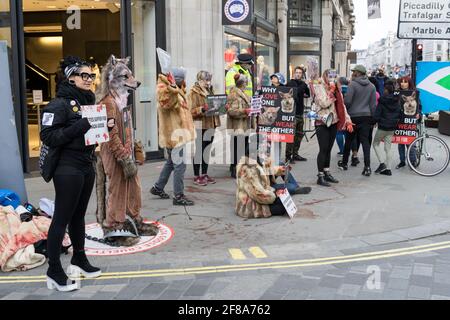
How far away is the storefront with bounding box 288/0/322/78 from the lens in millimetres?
25797

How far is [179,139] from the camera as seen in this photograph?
702 centimetres

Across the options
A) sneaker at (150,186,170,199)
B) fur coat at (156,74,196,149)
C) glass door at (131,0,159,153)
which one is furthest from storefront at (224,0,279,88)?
fur coat at (156,74,196,149)

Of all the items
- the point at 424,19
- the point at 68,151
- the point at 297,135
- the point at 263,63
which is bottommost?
the point at 297,135

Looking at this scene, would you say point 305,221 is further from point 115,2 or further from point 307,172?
point 115,2

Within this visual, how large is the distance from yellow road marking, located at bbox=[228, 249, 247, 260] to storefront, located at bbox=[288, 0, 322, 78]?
65.1 feet

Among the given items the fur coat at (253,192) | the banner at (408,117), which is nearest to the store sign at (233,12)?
the banner at (408,117)

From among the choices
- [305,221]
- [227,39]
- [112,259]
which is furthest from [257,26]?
[112,259]

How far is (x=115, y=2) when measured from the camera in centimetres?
1047

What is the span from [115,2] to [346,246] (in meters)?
7.25

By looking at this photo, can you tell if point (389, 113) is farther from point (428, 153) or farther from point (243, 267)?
point (243, 267)

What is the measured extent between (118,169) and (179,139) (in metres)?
1.71

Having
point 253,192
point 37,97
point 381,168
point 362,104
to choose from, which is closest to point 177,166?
point 253,192

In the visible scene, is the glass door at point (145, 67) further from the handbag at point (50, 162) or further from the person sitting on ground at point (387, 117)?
the handbag at point (50, 162)
